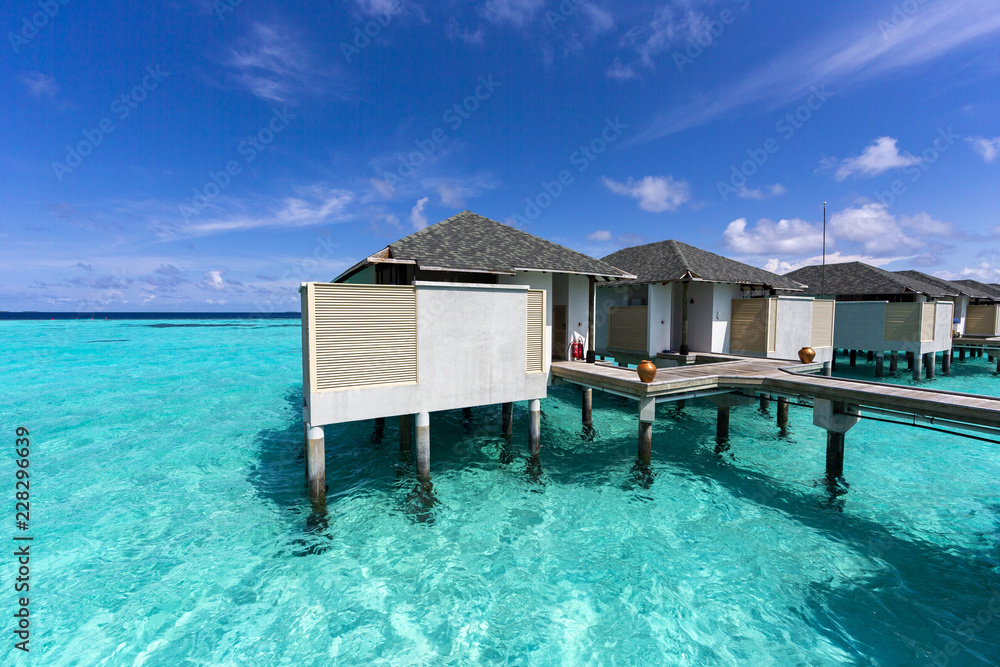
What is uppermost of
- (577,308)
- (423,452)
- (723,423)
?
(577,308)

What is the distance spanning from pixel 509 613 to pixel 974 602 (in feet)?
27.0

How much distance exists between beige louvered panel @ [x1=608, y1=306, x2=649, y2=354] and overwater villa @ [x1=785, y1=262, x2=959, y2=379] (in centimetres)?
1517

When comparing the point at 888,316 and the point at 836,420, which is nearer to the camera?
the point at 836,420

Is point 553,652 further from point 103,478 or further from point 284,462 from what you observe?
point 103,478

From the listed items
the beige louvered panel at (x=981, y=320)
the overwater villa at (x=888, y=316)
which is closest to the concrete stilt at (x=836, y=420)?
the overwater villa at (x=888, y=316)

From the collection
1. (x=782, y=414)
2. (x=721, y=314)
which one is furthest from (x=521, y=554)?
(x=721, y=314)

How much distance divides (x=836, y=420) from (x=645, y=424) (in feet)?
16.0

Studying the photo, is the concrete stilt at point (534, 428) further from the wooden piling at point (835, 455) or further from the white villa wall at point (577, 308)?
the wooden piling at point (835, 455)

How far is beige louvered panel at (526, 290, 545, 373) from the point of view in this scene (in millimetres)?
12203

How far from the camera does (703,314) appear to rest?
19703 mm

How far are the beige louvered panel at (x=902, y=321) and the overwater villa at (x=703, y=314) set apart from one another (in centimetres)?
792

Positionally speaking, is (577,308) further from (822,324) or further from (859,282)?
(859,282)

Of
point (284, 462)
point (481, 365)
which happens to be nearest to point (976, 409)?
point (481, 365)

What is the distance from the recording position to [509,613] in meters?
7.32
